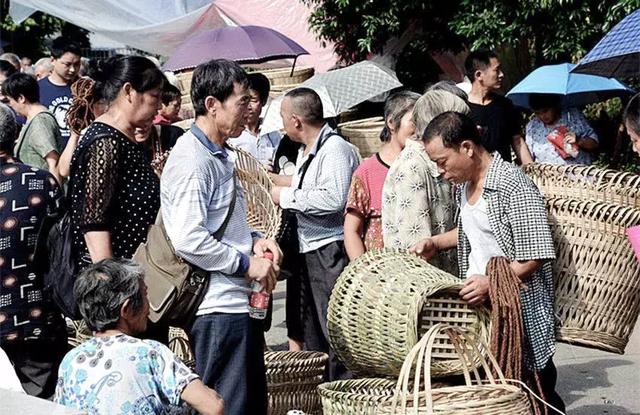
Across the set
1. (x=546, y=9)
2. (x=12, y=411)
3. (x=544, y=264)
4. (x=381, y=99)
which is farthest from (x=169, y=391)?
(x=381, y=99)

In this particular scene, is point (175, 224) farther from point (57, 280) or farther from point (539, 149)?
point (539, 149)

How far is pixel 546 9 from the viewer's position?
10328mm

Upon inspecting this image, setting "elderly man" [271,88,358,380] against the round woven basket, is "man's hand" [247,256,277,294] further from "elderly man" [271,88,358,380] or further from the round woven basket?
"elderly man" [271,88,358,380]

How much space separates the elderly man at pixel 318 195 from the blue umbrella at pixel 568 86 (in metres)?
2.54

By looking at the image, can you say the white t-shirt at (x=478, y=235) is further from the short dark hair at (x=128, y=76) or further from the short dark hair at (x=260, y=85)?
the short dark hair at (x=260, y=85)

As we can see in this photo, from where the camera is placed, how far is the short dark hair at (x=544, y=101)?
8.63 metres

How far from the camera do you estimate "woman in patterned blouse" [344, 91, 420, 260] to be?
19.5ft

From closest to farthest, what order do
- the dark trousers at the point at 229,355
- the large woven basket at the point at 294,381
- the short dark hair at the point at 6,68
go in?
the dark trousers at the point at 229,355 → the large woven basket at the point at 294,381 → the short dark hair at the point at 6,68

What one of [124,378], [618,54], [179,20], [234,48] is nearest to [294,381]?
[124,378]

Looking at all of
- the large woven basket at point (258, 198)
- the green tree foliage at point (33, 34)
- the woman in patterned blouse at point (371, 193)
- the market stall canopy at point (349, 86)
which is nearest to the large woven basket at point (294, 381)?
the woman in patterned blouse at point (371, 193)

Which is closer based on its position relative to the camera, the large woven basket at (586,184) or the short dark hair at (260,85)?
the large woven basket at (586,184)

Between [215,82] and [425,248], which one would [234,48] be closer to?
[425,248]

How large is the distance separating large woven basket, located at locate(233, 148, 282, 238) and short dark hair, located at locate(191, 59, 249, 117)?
1845 millimetres

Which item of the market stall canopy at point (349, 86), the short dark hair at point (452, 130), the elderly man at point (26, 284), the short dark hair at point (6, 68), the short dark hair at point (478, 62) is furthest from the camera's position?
the short dark hair at point (6, 68)
